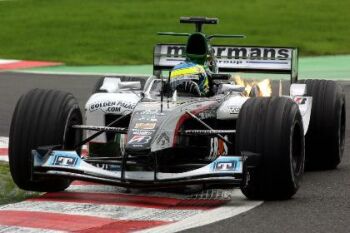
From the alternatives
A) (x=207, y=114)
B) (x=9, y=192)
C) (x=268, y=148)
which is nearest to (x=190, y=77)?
(x=207, y=114)

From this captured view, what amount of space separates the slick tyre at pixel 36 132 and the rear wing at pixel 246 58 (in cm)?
321

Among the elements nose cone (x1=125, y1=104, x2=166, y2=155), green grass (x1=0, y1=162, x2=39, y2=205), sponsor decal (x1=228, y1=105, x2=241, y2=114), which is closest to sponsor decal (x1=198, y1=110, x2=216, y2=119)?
sponsor decal (x1=228, y1=105, x2=241, y2=114)

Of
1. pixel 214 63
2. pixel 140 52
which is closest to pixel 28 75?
pixel 140 52

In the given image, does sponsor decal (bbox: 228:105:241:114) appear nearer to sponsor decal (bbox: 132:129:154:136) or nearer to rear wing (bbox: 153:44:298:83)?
sponsor decal (bbox: 132:129:154:136)

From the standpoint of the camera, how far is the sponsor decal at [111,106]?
10305mm

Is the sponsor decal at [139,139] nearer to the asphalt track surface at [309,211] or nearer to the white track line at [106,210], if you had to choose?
the white track line at [106,210]

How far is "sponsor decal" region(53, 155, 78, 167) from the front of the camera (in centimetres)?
941

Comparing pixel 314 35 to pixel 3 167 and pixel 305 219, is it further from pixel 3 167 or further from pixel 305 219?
pixel 305 219

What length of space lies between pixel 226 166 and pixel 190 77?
172 cm

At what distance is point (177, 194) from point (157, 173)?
0.52 m

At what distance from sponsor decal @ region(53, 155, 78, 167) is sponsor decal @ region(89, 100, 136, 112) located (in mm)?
1028

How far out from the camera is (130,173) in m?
9.31

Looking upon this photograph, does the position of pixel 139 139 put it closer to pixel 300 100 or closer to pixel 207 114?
pixel 207 114

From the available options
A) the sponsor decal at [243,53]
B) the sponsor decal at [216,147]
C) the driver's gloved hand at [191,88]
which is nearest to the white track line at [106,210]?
the sponsor decal at [216,147]
